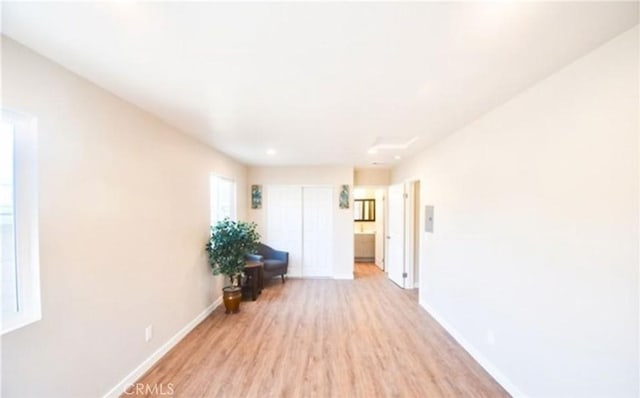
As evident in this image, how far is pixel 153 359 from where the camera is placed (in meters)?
2.80

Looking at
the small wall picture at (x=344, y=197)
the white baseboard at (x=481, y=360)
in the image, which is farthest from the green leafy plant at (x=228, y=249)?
the white baseboard at (x=481, y=360)

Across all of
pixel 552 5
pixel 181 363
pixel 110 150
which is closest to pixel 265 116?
pixel 110 150

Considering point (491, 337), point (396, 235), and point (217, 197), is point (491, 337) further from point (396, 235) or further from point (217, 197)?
point (217, 197)

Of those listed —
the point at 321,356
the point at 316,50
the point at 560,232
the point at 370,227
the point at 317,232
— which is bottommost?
the point at 321,356

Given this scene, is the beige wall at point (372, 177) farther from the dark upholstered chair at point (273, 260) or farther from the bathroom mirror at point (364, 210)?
the dark upholstered chair at point (273, 260)

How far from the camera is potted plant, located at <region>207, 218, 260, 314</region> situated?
3.96 m

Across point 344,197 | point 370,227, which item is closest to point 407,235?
point 344,197

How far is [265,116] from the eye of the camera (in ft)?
9.37

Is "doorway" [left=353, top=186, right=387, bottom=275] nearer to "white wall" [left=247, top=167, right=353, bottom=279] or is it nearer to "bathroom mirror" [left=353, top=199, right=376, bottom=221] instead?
"bathroom mirror" [left=353, top=199, right=376, bottom=221]

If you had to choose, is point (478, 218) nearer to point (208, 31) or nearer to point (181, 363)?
point (208, 31)

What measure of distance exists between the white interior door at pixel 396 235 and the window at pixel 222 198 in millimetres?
3131

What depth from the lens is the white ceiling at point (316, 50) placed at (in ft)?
4.45

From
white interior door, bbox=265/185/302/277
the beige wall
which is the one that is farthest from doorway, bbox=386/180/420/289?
white interior door, bbox=265/185/302/277

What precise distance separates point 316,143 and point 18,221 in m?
3.03
